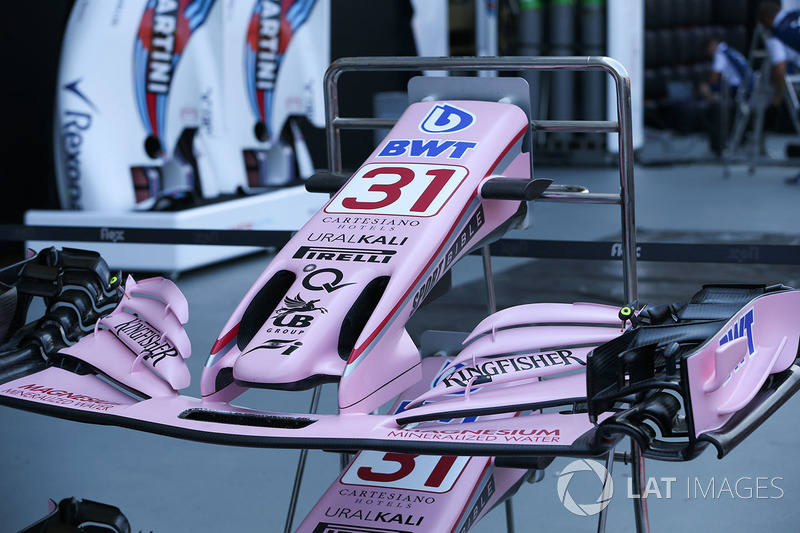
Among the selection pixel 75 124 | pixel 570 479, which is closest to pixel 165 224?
pixel 75 124

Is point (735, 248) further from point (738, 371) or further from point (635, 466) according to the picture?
point (738, 371)

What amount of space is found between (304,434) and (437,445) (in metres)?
0.15

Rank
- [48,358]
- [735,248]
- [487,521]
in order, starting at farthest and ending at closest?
[487,521]
[735,248]
[48,358]

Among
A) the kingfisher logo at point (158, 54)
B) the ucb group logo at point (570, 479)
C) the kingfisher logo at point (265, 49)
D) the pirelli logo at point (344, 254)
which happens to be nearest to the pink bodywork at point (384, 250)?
the pirelli logo at point (344, 254)

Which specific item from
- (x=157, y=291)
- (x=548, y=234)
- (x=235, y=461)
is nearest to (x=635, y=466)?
(x=157, y=291)

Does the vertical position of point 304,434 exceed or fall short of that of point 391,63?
it falls short

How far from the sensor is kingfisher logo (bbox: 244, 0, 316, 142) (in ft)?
17.7

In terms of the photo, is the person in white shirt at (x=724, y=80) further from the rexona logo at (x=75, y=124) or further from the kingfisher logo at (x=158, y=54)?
the rexona logo at (x=75, y=124)

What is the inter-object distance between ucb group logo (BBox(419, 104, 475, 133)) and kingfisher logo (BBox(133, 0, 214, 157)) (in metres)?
3.37

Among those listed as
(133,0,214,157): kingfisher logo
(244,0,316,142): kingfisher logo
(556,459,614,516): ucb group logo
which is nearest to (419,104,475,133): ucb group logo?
(556,459,614,516): ucb group logo

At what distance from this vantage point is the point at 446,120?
1550mm

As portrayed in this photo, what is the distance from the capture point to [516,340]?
1215 mm

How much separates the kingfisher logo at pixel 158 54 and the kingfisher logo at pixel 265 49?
56cm

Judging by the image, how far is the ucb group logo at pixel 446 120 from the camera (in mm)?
1527
